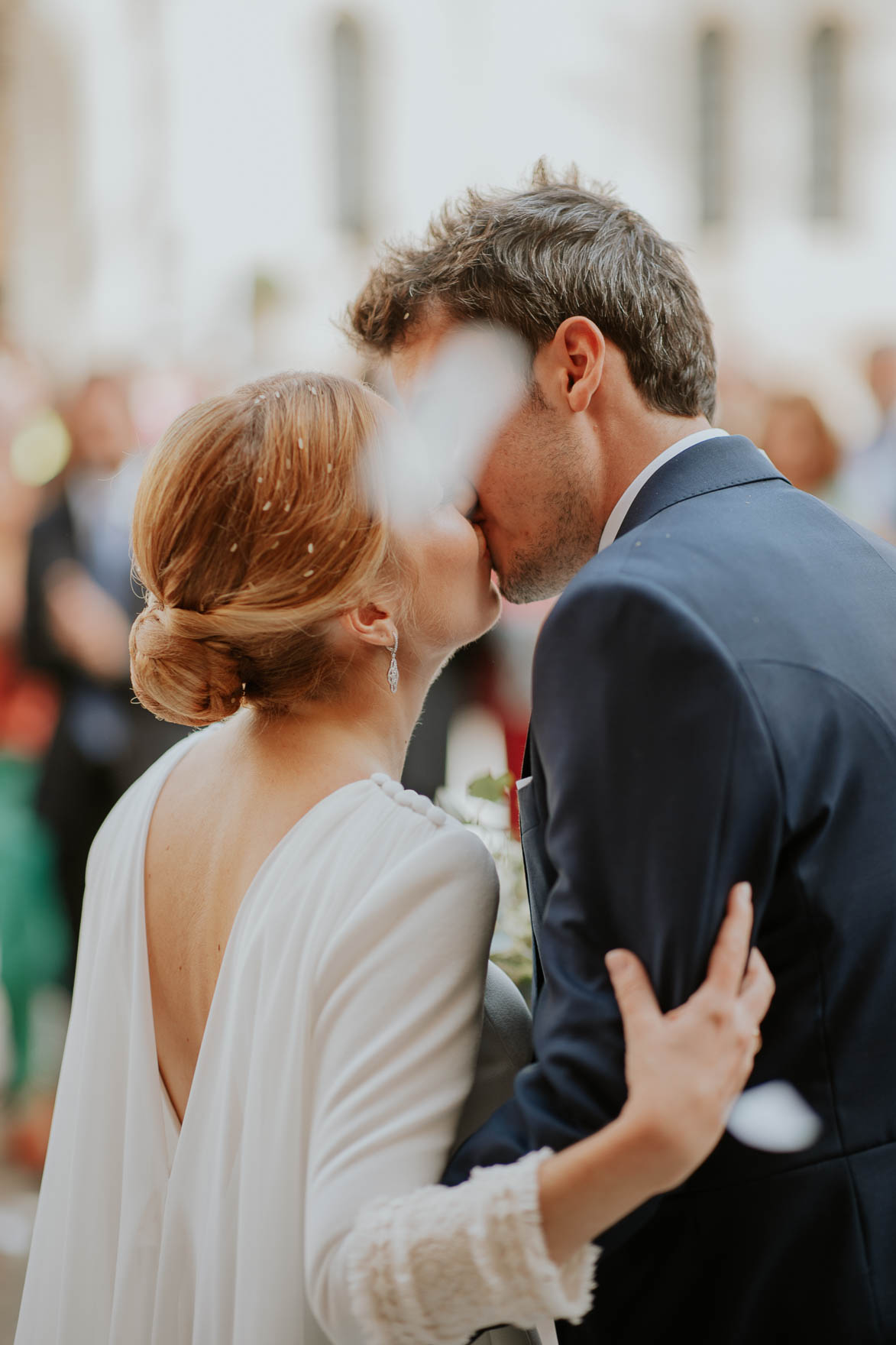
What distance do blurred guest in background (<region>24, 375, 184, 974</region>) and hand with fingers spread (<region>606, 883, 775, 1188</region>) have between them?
3798 mm

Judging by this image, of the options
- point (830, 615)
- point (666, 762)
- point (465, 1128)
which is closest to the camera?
point (666, 762)

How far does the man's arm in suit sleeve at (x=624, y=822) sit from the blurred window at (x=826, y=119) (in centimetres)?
2522

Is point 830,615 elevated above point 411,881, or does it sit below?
above

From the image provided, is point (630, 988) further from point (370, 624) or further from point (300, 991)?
point (370, 624)

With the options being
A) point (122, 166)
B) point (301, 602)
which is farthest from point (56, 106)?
point (301, 602)

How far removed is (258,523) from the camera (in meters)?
1.86

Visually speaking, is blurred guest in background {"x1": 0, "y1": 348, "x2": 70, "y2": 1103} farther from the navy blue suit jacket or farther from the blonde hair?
the navy blue suit jacket

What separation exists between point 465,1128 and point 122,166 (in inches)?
858

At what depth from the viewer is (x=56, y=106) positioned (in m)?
20.8

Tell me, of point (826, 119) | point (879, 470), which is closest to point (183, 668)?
point (879, 470)

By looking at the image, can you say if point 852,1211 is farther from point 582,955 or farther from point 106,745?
point 106,745

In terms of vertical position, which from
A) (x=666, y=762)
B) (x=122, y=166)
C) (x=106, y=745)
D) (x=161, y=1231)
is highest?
(x=122, y=166)

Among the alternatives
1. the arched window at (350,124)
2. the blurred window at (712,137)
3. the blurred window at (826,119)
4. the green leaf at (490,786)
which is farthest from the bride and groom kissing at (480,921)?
the blurred window at (826,119)

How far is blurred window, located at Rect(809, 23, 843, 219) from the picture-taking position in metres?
24.6
